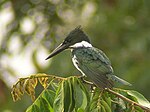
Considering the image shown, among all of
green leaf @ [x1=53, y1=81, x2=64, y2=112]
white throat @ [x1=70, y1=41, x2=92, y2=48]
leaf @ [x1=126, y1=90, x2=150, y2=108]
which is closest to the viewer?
green leaf @ [x1=53, y1=81, x2=64, y2=112]

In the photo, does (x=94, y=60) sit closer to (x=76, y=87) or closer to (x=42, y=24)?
(x=76, y=87)

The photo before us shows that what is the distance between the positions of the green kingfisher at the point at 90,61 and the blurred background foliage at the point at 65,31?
526 centimetres

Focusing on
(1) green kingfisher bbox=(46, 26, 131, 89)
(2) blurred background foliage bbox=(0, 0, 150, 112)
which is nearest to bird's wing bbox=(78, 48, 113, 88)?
(1) green kingfisher bbox=(46, 26, 131, 89)

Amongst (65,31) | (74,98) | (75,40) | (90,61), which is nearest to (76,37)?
(75,40)

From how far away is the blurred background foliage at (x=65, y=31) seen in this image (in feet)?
30.6

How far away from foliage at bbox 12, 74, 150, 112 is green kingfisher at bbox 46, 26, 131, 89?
60 mm

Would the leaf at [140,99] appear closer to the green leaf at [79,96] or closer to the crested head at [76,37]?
the green leaf at [79,96]

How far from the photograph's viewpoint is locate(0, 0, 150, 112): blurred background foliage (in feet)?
30.6

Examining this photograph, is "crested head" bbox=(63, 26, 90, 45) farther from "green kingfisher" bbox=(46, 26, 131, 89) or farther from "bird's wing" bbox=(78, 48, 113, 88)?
"bird's wing" bbox=(78, 48, 113, 88)

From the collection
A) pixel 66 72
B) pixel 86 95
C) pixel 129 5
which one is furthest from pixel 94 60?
pixel 129 5

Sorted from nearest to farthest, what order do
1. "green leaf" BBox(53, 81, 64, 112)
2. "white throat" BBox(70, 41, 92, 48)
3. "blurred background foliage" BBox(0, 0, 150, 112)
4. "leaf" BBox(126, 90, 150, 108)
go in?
"green leaf" BBox(53, 81, 64, 112), "leaf" BBox(126, 90, 150, 108), "white throat" BBox(70, 41, 92, 48), "blurred background foliage" BBox(0, 0, 150, 112)

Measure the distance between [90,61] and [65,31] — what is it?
621 centimetres

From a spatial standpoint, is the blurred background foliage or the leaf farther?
the blurred background foliage

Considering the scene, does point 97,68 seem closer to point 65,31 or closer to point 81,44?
point 81,44
